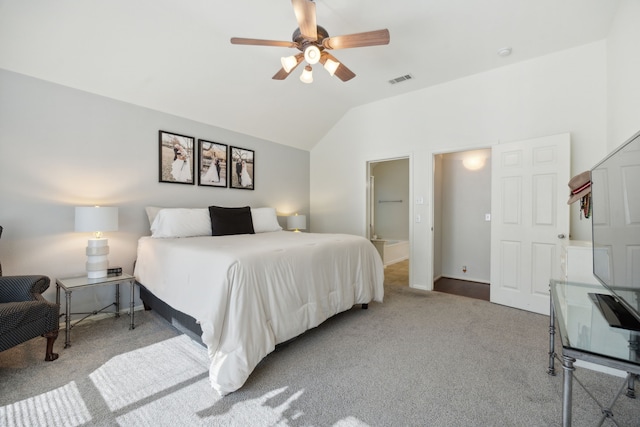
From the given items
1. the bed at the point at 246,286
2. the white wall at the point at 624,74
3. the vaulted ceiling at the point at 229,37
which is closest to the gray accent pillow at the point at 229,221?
the bed at the point at 246,286

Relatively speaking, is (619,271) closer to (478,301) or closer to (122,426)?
(478,301)

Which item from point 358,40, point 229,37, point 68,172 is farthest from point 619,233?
point 68,172

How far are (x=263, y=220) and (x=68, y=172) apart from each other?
2.22 metres

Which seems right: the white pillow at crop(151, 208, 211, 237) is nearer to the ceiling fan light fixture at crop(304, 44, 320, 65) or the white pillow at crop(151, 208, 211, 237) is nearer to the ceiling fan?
the ceiling fan

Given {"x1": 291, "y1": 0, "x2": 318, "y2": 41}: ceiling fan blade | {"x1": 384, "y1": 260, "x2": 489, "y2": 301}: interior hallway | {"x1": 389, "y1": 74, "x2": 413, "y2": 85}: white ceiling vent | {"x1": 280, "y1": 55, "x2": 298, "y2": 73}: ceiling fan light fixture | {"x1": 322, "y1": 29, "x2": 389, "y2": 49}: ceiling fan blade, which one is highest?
{"x1": 389, "y1": 74, "x2": 413, "y2": 85}: white ceiling vent

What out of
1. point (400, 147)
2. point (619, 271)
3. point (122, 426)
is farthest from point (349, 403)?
point (400, 147)

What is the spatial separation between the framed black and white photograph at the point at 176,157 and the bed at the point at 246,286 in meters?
0.60

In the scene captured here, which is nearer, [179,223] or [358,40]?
[358,40]

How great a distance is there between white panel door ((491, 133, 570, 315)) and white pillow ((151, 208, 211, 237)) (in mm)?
3678

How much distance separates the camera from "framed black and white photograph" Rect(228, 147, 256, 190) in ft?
13.8

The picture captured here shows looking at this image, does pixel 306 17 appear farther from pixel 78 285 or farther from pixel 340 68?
pixel 78 285

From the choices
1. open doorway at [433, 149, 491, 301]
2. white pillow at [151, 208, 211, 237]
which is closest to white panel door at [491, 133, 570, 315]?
open doorway at [433, 149, 491, 301]

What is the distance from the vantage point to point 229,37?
293cm

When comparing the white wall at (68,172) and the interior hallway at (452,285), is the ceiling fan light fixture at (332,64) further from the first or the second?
the interior hallway at (452,285)
